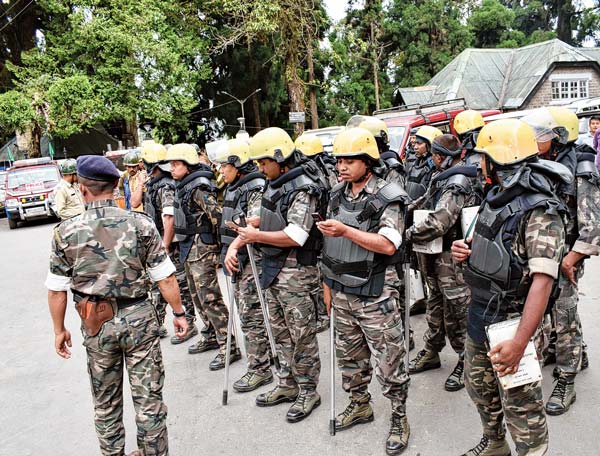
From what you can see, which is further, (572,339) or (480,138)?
(572,339)

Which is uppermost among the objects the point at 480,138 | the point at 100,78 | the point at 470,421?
the point at 100,78

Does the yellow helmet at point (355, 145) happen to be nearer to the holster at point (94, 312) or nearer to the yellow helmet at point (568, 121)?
the yellow helmet at point (568, 121)

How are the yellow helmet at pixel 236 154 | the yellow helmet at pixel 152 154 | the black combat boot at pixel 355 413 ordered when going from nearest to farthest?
the black combat boot at pixel 355 413 < the yellow helmet at pixel 236 154 < the yellow helmet at pixel 152 154

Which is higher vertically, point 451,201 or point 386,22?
point 386,22

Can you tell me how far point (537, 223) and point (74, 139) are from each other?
97.2 feet

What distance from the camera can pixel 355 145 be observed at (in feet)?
9.75

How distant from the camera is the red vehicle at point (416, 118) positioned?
9227 millimetres

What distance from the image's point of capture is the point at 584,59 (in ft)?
86.9

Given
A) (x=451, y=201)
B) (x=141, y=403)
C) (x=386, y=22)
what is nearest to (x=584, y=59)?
(x=386, y=22)

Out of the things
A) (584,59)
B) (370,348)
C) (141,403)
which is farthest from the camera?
(584,59)

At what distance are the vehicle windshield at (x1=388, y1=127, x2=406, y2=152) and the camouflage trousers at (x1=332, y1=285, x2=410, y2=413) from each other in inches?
250

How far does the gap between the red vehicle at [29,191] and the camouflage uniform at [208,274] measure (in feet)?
41.0

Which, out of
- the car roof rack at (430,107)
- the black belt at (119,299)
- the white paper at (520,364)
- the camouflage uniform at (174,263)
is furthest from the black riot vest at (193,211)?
the car roof rack at (430,107)

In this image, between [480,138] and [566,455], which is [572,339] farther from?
[480,138]
